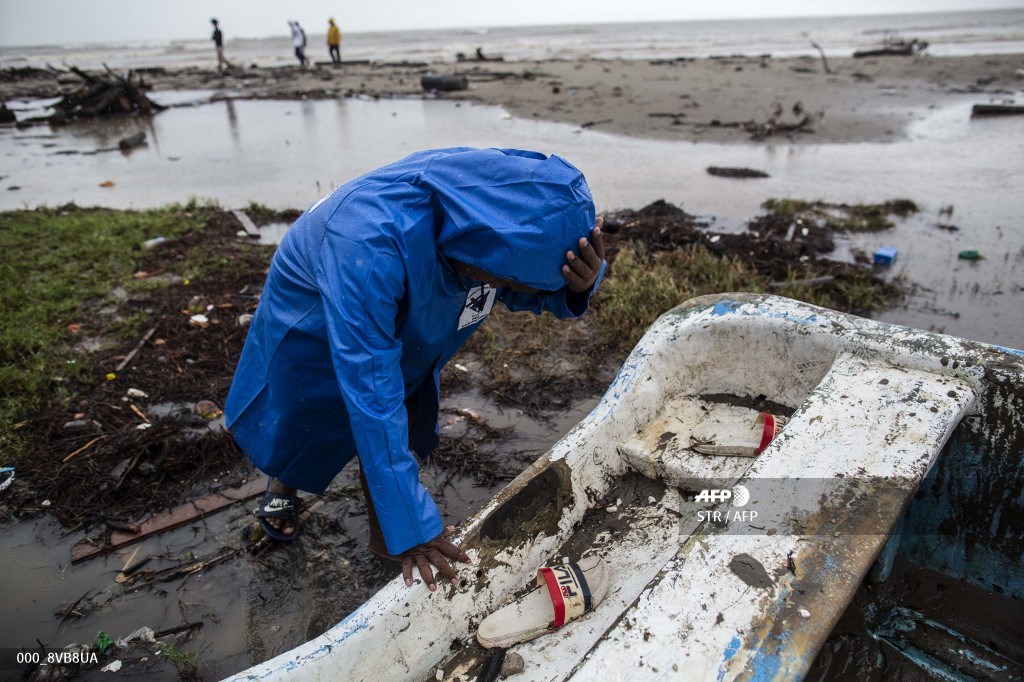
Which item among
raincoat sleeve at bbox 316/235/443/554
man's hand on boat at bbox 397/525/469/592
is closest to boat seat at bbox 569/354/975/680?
man's hand on boat at bbox 397/525/469/592

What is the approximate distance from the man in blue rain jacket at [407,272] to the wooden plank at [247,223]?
180 inches

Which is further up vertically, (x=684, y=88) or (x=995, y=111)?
(x=684, y=88)

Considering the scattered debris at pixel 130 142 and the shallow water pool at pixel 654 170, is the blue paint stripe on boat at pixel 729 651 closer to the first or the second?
the shallow water pool at pixel 654 170

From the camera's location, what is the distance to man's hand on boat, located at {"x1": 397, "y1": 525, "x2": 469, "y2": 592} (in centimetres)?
170

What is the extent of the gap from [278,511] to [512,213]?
1758mm

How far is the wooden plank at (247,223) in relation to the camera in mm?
6095

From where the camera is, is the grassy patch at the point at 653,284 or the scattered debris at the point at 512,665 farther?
the grassy patch at the point at 653,284

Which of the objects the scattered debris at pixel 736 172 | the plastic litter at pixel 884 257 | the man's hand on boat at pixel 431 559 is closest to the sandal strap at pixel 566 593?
the man's hand on boat at pixel 431 559

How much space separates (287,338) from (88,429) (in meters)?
2.18

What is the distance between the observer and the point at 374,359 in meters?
1.50

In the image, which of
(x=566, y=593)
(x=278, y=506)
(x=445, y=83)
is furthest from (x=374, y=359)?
(x=445, y=83)

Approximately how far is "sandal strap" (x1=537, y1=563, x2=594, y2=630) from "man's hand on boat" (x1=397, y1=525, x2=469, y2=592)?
0.34m

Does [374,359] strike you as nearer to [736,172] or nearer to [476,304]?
[476,304]

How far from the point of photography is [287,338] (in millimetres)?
1896
